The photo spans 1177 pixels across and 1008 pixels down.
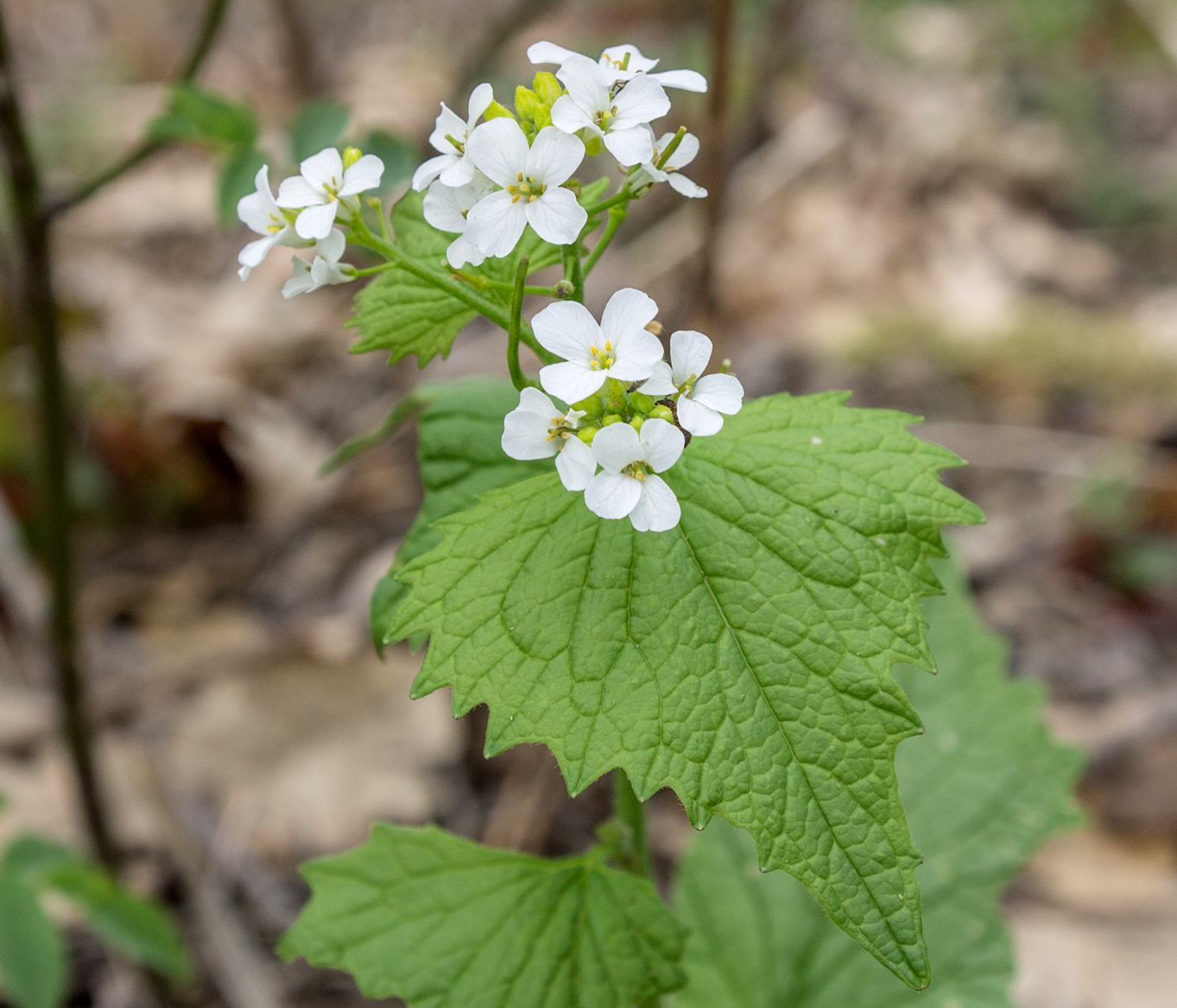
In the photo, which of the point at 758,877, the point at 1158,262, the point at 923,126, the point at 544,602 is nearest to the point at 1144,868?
the point at 758,877

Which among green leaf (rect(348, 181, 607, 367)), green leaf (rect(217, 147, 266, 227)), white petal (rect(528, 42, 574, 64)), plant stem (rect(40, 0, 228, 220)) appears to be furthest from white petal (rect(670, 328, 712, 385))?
plant stem (rect(40, 0, 228, 220))

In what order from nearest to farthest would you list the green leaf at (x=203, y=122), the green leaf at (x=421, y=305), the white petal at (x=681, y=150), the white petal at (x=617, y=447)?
the white petal at (x=617, y=447), the white petal at (x=681, y=150), the green leaf at (x=421, y=305), the green leaf at (x=203, y=122)

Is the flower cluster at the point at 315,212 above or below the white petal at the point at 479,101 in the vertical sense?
below

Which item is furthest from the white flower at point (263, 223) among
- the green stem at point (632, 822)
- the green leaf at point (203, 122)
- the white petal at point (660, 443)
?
the green stem at point (632, 822)

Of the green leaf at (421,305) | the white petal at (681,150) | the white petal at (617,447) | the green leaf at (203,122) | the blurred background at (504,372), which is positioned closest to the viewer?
the white petal at (617,447)

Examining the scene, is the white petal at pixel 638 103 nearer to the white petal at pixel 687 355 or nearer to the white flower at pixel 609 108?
the white flower at pixel 609 108

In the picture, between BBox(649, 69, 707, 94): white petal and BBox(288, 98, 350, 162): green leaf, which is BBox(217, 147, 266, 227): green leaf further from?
BBox(649, 69, 707, 94): white petal

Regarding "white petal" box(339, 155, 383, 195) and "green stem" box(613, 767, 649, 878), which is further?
"green stem" box(613, 767, 649, 878)
